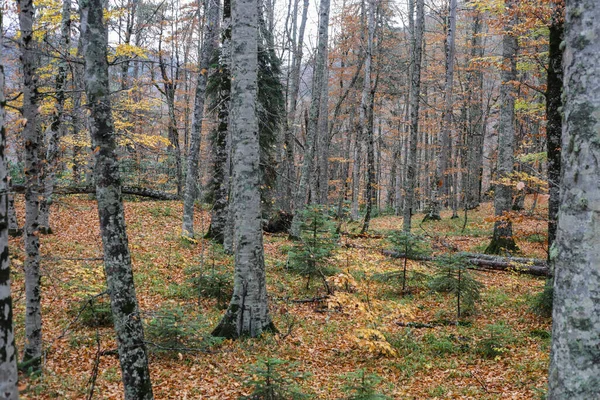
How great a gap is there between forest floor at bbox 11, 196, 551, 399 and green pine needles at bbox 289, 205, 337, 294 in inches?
26.3

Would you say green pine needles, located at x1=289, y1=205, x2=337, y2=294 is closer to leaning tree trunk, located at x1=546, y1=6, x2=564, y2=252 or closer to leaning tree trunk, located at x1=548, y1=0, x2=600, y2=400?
leaning tree trunk, located at x1=546, y1=6, x2=564, y2=252

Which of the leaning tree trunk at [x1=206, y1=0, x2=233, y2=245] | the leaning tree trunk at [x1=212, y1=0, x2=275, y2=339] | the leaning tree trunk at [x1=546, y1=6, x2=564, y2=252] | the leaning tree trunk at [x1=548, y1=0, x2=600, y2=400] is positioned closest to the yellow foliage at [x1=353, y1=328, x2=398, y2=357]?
the leaning tree trunk at [x1=212, y1=0, x2=275, y2=339]

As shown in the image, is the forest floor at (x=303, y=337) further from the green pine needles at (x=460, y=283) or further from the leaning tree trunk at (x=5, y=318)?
the green pine needles at (x=460, y=283)

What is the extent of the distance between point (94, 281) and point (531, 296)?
1051 cm

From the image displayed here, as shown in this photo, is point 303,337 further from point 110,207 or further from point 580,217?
point 580,217

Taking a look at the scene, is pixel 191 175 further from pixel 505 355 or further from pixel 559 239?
pixel 559 239

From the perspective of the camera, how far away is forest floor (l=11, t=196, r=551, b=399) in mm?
5941

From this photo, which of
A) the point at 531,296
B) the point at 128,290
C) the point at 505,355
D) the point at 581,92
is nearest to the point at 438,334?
the point at 505,355

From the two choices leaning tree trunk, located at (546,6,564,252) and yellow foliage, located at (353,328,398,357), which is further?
leaning tree trunk, located at (546,6,564,252)

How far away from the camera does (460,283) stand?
8.94 m

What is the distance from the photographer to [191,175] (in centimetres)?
1308

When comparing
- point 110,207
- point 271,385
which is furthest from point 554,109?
point 110,207

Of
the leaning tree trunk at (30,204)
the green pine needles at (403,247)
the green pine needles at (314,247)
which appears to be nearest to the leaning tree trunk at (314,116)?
the green pine needles at (314,247)

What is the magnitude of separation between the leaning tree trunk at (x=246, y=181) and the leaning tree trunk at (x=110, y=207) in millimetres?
2687
